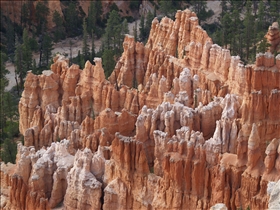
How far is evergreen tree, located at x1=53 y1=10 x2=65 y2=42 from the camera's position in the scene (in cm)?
8376

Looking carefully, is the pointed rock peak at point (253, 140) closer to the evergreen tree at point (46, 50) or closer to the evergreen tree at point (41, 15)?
the evergreen tree at point (46, 50)

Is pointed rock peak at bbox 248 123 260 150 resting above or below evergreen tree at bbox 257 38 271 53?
below

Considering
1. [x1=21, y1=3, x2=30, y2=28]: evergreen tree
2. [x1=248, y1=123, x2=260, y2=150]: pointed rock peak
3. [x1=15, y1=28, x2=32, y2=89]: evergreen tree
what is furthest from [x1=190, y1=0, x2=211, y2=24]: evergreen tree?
[x1=248, y1=123, x2=260, y2=150]: pointed rock peak

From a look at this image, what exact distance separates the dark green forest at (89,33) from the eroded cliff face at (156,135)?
7.31 metres

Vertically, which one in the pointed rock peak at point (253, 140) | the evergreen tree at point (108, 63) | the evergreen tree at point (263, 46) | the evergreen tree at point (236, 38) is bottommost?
the pointed rock peak at point (253, 140)

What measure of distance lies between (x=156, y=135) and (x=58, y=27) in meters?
54.0

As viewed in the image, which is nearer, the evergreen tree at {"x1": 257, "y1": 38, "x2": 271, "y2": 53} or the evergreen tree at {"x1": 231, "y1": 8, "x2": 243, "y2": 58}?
the evergreen tree at {"x1": 257, "y1": 38, "x2": 271, "y2": 53}

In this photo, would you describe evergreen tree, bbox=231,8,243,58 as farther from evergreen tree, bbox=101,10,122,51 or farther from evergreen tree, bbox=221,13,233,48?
evergreen tree, bbox=101,10,122,51

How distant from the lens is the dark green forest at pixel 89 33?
61481mm

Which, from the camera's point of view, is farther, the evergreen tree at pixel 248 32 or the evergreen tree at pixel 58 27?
the evergreen tree at pixel 58 27

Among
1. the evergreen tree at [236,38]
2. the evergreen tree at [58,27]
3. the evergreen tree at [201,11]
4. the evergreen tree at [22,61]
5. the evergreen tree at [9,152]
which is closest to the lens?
the evergreen tree at [9,152]

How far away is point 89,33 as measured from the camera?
86.0 meters

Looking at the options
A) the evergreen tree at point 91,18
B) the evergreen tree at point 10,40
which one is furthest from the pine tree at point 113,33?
the evergreen tree at point 10,40

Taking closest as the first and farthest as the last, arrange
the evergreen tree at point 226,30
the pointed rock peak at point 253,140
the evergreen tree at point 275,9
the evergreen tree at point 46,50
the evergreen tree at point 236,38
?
the pointed rock peak at point 253,140 → the evergreen tree at point 236,38 → the evergreen tree at point 226,30 → the evergreen tree at point 275,9 → the evergreen tree at point 46,50
